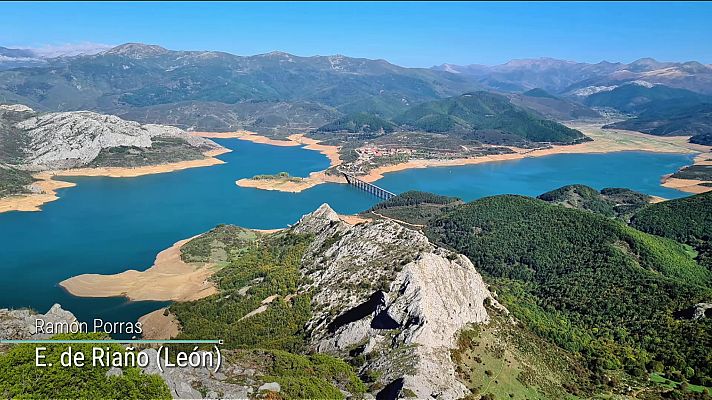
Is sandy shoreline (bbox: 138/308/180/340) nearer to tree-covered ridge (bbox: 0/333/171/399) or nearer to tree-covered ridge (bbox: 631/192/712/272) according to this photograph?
tree-covered ridge (bbox: 0/333/171/399)

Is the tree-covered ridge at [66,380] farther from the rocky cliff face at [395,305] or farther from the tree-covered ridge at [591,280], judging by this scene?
the tree-covered ridge at [591,280]

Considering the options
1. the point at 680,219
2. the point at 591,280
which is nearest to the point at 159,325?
the point at 591,280

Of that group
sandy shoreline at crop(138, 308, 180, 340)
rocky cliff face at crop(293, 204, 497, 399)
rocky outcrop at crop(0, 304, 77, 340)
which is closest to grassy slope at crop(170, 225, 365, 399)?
sandy shoreline at crop(138, 308, 180, 340)

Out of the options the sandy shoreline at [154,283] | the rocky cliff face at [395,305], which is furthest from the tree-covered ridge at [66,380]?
the sandy shoreline at [154,283]

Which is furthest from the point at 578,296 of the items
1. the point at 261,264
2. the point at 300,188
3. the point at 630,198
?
the point at 300,188

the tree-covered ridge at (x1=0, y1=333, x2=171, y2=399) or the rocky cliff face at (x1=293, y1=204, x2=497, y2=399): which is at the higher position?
the tree-covered ridge at (x1=0, y1=333, x2=171, y2=399)
